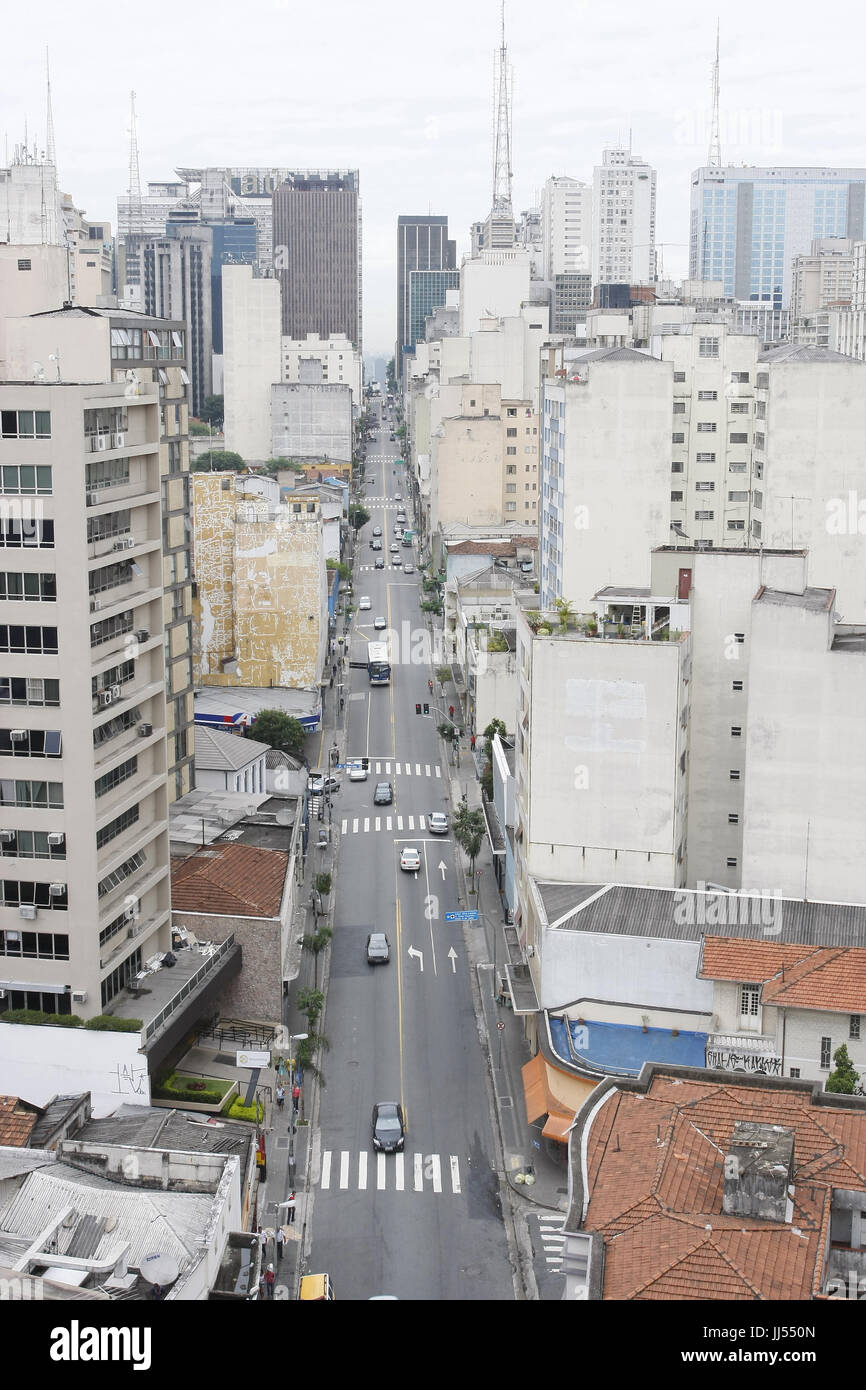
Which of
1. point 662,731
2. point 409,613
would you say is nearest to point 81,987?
point 662,731

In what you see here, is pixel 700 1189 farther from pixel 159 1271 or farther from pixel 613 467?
pixel 613 467

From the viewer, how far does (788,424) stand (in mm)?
70625

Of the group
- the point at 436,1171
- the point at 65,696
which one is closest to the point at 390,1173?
the point at 436,1171

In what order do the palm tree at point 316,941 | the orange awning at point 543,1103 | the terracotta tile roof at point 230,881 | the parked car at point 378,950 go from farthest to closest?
the parked car at point 378,950, the palm tree at point 316,941, the terracotta tile roof at point 230,881, the orange awning at point 543,1103

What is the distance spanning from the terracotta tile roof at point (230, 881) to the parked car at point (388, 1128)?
7692mm

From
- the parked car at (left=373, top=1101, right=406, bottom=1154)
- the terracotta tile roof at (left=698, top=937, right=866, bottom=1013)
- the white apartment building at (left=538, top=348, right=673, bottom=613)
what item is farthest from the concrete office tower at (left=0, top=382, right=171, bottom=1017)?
the white apartment building at (left=538, top=348, right=673, bottom=613)

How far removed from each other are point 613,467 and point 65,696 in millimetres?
41557

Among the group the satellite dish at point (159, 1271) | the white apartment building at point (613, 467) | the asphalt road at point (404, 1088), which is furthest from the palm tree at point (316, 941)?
the white apartment building at point (613, 467)

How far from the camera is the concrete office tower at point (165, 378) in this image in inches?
1905

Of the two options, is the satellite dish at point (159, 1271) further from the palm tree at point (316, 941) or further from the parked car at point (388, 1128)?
the palm tree at point (316, 941)

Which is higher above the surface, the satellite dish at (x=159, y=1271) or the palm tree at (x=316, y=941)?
the satellite dish at (x=159, y=1271)

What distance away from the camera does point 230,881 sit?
4912cm
